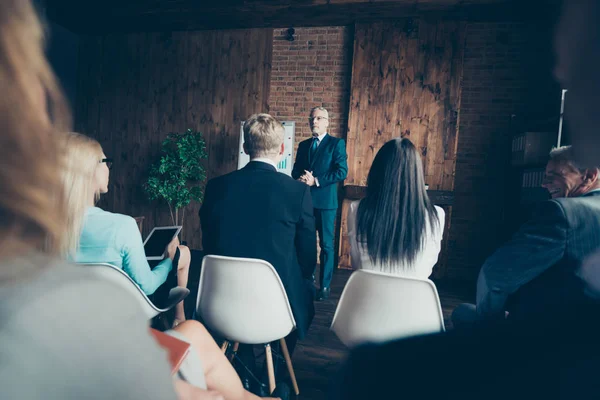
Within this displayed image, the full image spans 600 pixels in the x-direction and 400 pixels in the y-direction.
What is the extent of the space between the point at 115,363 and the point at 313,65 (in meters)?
5.27

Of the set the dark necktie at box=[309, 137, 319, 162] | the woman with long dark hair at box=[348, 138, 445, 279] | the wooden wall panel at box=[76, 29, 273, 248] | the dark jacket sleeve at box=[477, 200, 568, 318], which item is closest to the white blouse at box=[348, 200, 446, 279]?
the woman with long dark hair at box=[348, 138, 445, 279]

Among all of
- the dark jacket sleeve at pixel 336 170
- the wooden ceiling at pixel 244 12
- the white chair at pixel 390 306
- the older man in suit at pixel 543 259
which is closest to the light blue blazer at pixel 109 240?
the white chair at pixel 390 306

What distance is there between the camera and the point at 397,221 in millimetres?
1594

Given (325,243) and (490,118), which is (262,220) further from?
(490,118)

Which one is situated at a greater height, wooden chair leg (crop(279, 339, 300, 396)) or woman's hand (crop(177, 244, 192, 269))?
woman's hand (crop(177, 244, 192, 269))

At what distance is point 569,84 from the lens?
473mm

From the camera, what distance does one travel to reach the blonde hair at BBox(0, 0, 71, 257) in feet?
1.40

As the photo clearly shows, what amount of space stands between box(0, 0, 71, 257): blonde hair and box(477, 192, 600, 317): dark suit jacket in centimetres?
135

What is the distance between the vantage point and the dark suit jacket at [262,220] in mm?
1691

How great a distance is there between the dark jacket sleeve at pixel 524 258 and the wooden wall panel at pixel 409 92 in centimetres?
354

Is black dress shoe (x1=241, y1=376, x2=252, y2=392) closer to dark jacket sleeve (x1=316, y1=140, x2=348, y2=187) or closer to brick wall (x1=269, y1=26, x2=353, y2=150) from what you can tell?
dark jacket sleeve (x1=316, y1=140, x2=348, y2=187)

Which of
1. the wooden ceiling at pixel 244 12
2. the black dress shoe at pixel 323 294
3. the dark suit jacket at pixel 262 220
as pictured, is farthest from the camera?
the wooden ceiling at pixel 244 12

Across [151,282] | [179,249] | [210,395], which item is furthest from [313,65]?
[210,395]

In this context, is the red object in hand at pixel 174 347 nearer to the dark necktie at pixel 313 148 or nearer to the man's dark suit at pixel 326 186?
the man's dark suit at pixel 326 186
